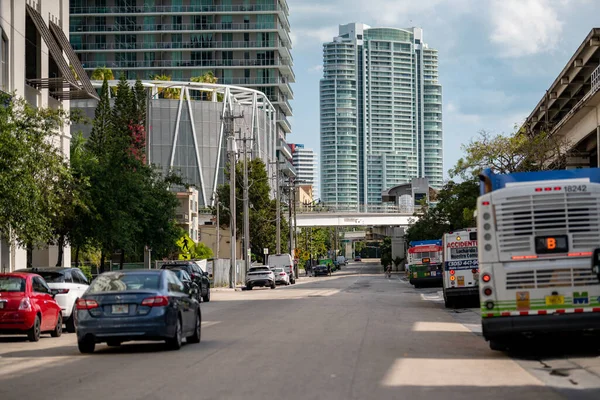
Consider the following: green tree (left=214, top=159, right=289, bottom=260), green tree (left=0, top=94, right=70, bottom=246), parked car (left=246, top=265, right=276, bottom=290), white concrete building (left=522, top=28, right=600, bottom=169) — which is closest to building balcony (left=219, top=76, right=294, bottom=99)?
green tree (left=214, top=159, right=289, bottom=260)

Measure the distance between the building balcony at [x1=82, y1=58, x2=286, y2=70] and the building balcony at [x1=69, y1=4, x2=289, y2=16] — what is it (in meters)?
7.55

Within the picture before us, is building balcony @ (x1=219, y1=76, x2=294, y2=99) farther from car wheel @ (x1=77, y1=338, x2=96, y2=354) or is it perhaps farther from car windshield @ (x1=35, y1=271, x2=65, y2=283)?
car wheel @ (x1=77, y1=338, x2=96, y2=354)

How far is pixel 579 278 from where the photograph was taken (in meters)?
15.0

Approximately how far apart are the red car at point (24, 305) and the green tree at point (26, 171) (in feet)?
10.6

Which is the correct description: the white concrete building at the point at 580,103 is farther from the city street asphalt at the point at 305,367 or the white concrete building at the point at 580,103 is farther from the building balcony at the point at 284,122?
the building balcony at the point at 284,122

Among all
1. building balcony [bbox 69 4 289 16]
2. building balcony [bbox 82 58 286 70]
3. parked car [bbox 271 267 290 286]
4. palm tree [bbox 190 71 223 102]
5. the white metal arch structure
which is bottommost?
parked car [bbox 271 267 290 286]

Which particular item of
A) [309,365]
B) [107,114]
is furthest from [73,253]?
[309,365]

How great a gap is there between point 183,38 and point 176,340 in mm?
132916

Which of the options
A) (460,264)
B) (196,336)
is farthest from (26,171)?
(460,264)

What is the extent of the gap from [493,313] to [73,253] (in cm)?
4312

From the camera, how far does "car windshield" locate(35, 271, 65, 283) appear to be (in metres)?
24.0

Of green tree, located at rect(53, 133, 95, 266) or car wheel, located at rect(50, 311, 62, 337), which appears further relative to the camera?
green tree, located at rect(53, 133, 95, 266)

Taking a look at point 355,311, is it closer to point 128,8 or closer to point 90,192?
point 90,192

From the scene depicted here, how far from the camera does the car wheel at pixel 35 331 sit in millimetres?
20266
